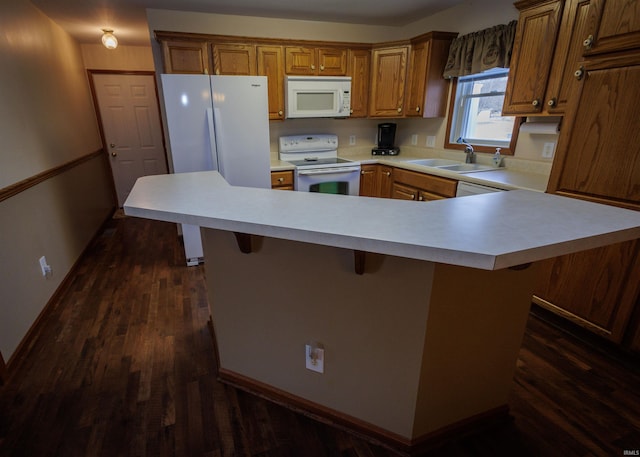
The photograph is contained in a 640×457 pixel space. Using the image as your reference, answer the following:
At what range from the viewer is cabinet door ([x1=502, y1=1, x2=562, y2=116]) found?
2.20 m

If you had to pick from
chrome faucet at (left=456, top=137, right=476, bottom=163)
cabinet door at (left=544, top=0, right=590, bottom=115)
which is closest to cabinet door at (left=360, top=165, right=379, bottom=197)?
chrome faucet at (left=456, top=137, right=476, bottom=163)

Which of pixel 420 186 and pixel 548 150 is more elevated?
pixel 548 150

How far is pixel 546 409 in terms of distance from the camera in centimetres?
162

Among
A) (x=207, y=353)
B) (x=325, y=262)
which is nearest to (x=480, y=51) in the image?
(x=325, y=262)

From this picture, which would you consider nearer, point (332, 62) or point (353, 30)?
point (332, 62)

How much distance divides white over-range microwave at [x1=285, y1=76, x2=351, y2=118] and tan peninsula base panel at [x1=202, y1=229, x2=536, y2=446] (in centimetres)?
243

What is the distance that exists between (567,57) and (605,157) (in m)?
0.76

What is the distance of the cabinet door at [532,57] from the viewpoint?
2195mm

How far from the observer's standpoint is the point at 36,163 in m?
2.56

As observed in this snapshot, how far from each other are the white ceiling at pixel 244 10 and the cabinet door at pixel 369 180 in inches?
62.4

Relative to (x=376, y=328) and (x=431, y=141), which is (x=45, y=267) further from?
(x=431, y=141)

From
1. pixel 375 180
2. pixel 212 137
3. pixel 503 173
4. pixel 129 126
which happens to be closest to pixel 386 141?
pixel 375 180

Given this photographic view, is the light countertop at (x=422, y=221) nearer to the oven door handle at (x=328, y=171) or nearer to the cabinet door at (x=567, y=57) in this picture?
the cabinet door at (x=567, y=57)

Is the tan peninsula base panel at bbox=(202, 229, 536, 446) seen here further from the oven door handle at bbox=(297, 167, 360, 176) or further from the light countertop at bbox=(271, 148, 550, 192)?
the oven door handle at bbox=(297, 167, 360, 176)
